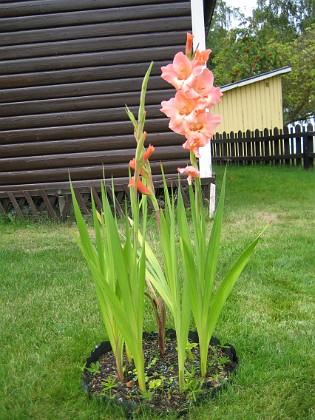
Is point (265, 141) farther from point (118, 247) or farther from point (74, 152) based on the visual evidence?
point (118, 247)

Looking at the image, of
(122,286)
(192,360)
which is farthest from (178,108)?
(192,360)

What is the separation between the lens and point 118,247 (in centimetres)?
206

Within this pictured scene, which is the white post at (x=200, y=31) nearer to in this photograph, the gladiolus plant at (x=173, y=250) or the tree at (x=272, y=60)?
the gladiolus plant at (x=173, y=250)

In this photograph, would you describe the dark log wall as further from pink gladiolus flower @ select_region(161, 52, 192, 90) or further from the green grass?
pink gladiolus flower @ select_region(161, 52, 192, 90)

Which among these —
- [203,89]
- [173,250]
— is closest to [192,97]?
[203,89]

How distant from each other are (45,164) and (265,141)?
901 centimetres

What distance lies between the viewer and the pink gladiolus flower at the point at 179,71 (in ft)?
6.61

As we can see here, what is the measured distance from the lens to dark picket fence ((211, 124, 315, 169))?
536 inches

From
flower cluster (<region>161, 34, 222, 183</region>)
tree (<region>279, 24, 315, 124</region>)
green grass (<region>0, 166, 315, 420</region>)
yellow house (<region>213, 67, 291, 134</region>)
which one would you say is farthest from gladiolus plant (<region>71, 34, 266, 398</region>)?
tree (<region>279, 24, 315, 124</region>)

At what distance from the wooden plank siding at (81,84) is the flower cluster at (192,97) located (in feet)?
16.8

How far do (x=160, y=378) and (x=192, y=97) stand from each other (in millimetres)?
1267

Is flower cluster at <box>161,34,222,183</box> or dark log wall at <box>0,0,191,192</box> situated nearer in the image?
flower cluster at <box>161,34,222,183</box>

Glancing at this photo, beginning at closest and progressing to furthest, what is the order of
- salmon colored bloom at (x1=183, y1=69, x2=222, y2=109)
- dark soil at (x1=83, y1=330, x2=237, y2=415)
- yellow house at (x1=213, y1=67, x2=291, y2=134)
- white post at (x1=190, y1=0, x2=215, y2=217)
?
salmon colored bloom at (x1=183, y1=69, x2=222, y2=109)
dark soil at (x1=83, y1=330, x2=237, y2=415)
white post at (x1=190, y1=0, x2=215, y2=217)
yellow house at (x1=213, y1=67, x2=291, y2=134)

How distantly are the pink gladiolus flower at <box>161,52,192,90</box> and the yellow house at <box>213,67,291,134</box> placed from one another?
14.7m
